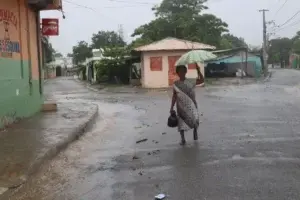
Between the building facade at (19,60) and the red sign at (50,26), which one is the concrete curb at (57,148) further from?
the red sign at (50,26)

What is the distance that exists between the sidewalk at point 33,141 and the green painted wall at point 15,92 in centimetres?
31

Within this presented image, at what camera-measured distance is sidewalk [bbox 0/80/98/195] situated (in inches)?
285

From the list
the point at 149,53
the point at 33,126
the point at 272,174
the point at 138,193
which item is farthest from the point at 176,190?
the point at 149,53

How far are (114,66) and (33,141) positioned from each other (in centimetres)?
3508

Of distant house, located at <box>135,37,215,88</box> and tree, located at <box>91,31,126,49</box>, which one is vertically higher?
tree, located at <box>91,31,126,49</box>

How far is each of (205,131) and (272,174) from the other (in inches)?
187

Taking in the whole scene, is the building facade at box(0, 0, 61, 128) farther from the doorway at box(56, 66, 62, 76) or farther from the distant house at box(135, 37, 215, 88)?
the doorway at box(56, 66, 62, 76)

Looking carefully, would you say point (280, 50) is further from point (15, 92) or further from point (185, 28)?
point (15, 92)

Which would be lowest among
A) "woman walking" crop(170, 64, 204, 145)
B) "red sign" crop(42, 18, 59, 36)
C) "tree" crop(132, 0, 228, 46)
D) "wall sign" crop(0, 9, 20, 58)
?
"woman walking" crop(170, 64, 204, 145)

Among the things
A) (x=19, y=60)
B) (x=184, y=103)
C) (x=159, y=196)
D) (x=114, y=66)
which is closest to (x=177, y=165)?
(x=159, y=196)

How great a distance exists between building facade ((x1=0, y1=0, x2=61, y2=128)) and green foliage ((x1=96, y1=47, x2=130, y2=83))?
27.4 metres

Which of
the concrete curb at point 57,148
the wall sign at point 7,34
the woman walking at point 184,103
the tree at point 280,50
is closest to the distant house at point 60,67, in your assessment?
the tree at point 280,50

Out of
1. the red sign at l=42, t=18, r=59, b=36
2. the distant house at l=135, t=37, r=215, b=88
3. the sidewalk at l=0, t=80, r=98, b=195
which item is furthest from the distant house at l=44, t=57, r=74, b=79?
the sidewalk at l=0, t=80, r=98, b=195

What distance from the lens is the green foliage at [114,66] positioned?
44.1 metres
